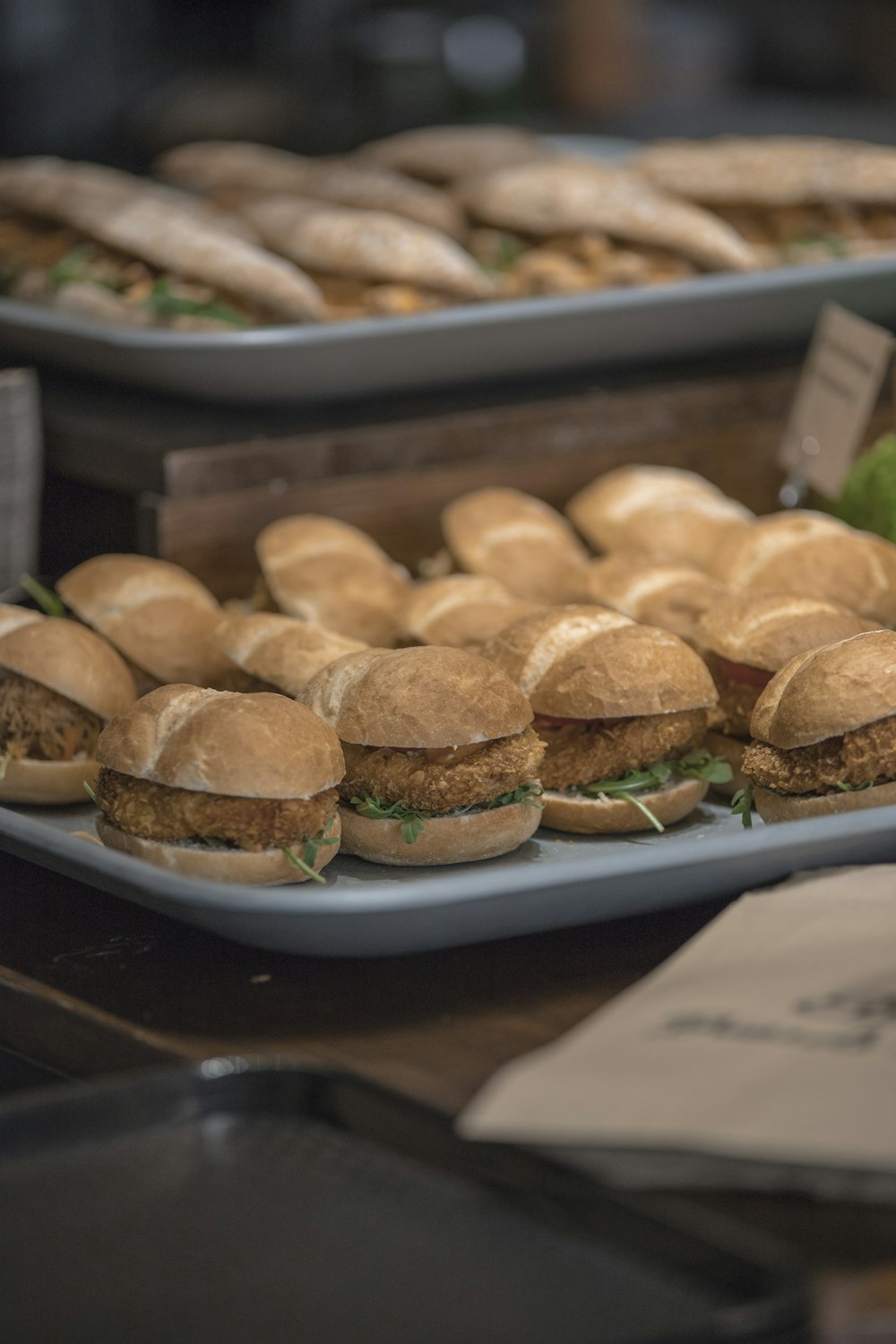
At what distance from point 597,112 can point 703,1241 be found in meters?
9.43

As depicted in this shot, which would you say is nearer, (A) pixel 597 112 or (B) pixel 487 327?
(B) pixel 487 327

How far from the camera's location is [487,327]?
2.93 metres

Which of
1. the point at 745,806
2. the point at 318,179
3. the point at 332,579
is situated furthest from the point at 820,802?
the point at 318,179

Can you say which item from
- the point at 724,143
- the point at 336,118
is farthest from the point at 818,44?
the point at 724,143

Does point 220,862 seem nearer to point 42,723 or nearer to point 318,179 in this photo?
point 42,723

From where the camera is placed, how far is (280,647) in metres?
2.37

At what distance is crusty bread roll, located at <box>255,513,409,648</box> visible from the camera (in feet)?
8.59

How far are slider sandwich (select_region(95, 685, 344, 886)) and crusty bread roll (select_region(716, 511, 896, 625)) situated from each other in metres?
0.89

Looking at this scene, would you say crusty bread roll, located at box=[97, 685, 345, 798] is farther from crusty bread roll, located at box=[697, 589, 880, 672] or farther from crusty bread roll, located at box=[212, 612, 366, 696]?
crusty bread roll, located at box=[697, 589, 880, 672]

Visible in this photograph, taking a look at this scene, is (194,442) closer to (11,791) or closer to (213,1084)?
(11,791)

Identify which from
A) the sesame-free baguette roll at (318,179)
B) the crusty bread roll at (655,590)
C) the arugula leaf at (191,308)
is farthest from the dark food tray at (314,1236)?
the sesame-free baguette roll at (318,179)

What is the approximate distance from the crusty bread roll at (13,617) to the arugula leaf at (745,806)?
911 mm

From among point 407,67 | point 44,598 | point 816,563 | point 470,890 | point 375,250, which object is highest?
point 375,250

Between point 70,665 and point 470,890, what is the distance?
763 mm
